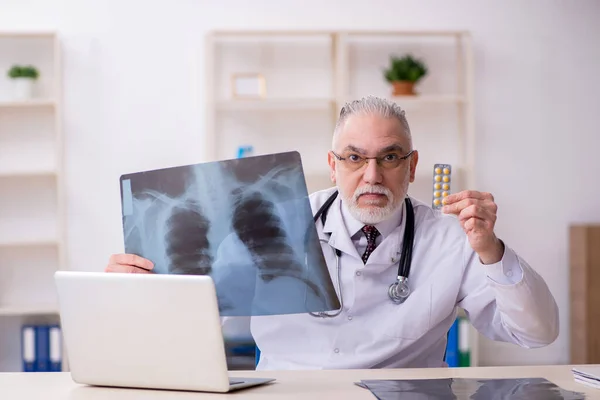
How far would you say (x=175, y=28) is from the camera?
4.26 m

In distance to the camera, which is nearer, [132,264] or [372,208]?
[132,264]

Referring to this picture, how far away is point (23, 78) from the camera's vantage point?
4047 millimetres

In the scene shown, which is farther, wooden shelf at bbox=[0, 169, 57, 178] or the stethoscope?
wooden shelf at bbox=[0, 169, 57, 178]

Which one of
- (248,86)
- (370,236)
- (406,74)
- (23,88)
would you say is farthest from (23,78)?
(370,236)

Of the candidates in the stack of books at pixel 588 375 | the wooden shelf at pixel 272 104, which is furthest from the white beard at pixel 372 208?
the wooden shelf at pixel 272 104

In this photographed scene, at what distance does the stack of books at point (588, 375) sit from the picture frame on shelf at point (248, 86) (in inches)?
112

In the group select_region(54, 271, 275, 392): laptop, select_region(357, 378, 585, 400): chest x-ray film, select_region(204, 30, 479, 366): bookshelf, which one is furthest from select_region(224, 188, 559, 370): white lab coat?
select_region(204, 30, 479, 366): bookshelf

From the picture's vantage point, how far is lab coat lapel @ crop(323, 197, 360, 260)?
2.04m

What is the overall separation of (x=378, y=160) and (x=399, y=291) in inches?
12.8

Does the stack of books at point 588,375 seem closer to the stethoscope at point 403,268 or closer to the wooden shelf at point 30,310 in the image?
the stethoscope at point 403,268

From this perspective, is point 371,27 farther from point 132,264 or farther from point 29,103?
point 132,264

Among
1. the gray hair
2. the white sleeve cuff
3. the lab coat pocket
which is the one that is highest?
the gray hair

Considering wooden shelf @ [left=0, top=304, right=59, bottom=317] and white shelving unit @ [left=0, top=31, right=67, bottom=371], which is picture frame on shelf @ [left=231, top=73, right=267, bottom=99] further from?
wooden shelf @ [left=0, top=304, right=59, bottom=317]

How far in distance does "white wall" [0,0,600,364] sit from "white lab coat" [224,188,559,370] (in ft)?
7.77
